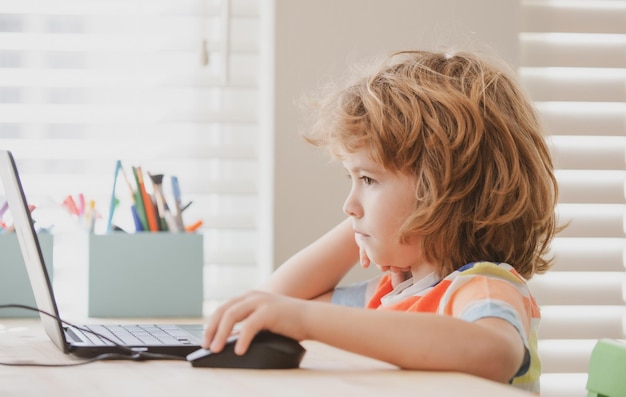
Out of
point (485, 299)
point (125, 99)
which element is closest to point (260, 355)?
point (485, 299)

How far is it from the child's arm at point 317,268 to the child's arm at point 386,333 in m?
0.55

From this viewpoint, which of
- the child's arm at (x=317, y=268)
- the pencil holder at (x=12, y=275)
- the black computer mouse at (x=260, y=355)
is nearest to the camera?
the black computer mouse at (x=260, y=355)

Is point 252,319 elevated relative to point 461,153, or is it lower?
lower

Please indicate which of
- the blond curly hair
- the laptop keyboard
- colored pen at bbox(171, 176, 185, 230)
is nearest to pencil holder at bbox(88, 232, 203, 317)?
colored pen at bbox(171, 176, 185, 230)

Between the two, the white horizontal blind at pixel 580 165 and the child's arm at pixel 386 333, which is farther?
the white horizontal blind at pixel 580 165

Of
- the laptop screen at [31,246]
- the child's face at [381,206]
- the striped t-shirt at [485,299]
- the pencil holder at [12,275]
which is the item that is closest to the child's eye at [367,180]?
the child's face at [381,206]

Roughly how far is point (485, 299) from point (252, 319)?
0.23 m

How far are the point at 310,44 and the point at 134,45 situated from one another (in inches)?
14.6

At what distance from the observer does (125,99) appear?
184 cm

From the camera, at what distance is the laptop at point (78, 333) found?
92cm

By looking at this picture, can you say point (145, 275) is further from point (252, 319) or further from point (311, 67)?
point (252, 319)

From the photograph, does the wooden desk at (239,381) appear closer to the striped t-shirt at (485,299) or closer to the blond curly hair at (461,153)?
the striped t-shirt at (485,299)

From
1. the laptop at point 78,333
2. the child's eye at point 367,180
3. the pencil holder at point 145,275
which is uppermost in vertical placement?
the child's eye at point 367,180

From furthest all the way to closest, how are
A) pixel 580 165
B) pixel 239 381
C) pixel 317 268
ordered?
pixel 580 165, pixel 317 268, pixel 239 381
